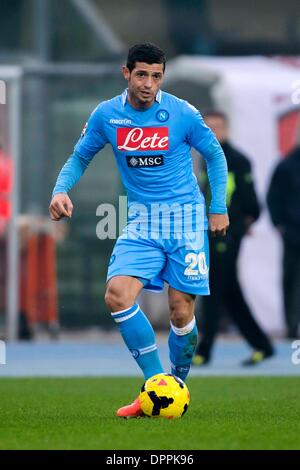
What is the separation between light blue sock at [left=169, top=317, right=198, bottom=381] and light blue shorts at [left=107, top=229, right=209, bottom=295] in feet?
0.91

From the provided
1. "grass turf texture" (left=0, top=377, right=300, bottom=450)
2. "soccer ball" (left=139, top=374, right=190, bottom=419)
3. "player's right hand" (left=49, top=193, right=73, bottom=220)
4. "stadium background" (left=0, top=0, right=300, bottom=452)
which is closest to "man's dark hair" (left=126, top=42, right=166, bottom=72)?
"player's right hand" (left=49, top=193, right=73, bottom=220)

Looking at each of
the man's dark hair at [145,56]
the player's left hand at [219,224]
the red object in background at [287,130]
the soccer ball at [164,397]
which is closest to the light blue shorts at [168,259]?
the player's left hand at [219,224]

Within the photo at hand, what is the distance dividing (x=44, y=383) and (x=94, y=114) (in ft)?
12.6

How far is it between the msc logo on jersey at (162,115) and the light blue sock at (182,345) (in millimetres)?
1334

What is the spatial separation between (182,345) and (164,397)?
73 centimetres

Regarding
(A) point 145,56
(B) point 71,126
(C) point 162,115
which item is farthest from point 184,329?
(B) point 71,126

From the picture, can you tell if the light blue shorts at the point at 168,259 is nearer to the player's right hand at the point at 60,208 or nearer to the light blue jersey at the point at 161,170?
the light blue jersey at the point at 161,170

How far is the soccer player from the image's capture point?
29.7 feet

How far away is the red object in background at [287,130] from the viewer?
18672 millimetres

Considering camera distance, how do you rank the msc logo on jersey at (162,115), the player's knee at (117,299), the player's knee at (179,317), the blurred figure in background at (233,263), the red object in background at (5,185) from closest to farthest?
the player's knee at (117,299)
the msc logo on jersey at (162,115)
the player's knee at (179,317)
the blurred figure in background at (233,263)
the red object in background at (5,185)

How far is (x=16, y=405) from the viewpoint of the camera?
10.1 metres

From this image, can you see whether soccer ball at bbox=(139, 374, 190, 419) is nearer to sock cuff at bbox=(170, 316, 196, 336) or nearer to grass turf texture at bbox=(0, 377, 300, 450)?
grass turf texture at bbox=(0, 377, 300, 450)
